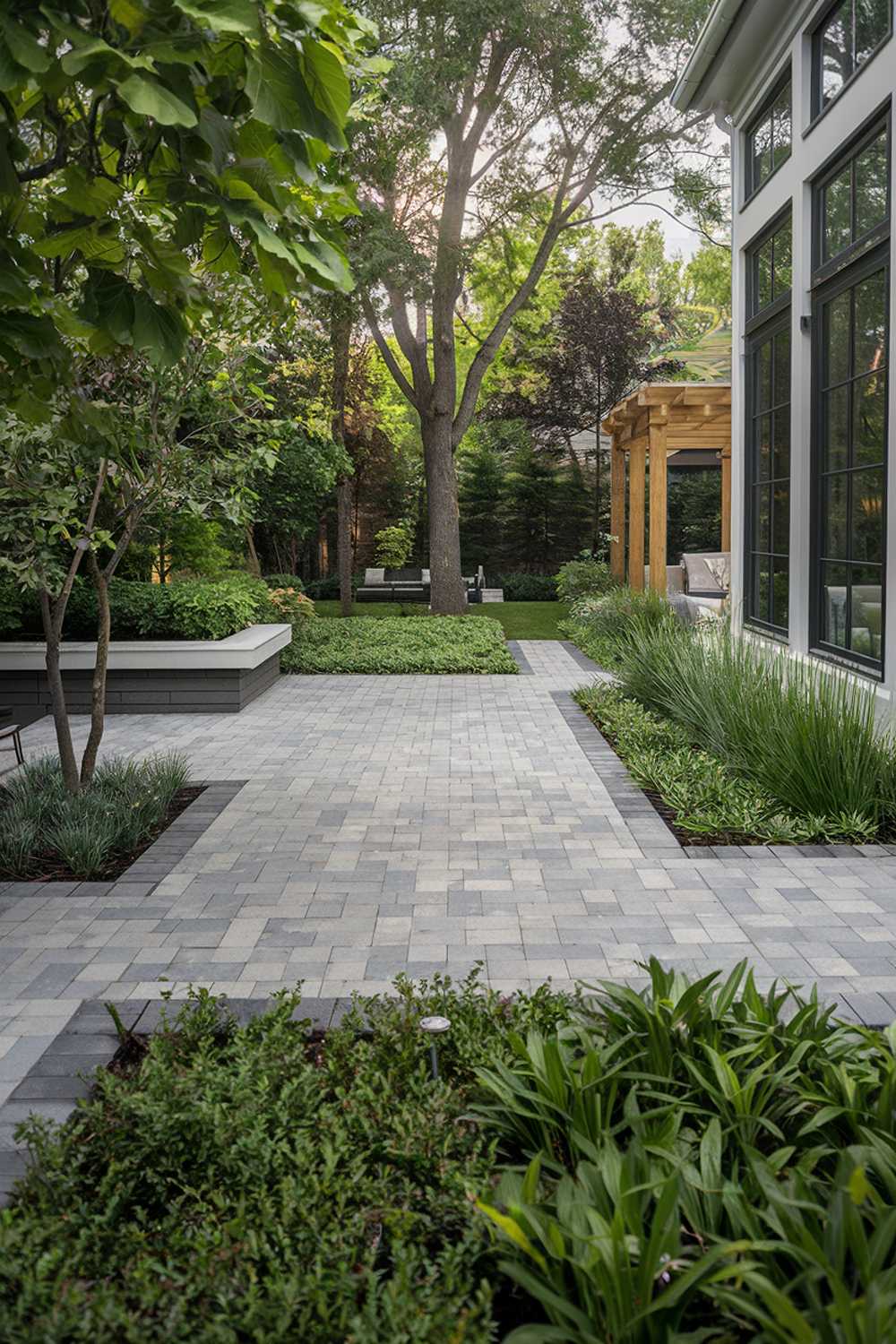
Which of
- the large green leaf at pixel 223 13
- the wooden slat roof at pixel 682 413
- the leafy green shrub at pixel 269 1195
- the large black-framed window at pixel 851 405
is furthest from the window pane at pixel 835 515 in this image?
the wooden slat roof at pixel 682 413

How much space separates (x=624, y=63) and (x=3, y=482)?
1315cm

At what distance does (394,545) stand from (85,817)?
19.0 m

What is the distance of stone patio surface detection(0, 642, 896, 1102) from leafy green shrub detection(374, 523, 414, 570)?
16.8m

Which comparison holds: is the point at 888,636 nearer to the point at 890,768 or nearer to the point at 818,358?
the point at 890,768

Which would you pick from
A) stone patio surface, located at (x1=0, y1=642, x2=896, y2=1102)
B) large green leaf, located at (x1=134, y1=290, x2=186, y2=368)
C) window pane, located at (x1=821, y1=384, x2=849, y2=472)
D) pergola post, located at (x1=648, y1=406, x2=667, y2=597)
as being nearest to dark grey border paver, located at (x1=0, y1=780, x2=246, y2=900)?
stone patio surface, located at (x1=0, y1=642, x2=896, y2=1102)

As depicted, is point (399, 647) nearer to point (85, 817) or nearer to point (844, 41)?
point (844, 41)

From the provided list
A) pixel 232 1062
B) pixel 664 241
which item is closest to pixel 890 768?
pixel 232 1062

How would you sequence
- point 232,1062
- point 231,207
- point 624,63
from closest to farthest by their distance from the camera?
point 231,207 < point 232,1062 < point 624,63

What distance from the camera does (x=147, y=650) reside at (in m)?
9.55

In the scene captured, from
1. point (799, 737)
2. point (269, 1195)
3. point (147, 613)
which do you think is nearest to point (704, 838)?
point (799, 737)

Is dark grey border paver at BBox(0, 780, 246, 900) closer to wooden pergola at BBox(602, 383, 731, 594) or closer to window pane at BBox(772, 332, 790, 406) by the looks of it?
window pane at BBox(772, 332, 790, 406)

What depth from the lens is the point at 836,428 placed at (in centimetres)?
730

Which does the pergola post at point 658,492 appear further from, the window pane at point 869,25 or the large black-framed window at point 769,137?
the window pane at point 869,25

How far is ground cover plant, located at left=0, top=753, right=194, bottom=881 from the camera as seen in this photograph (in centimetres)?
502
